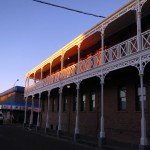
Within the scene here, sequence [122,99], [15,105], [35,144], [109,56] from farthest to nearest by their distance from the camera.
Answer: [15,105] < [122,99] < [109,56] < [35,144]

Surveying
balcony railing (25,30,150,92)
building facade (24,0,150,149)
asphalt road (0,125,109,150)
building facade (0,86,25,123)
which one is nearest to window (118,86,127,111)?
building facade (24,0,150,149)

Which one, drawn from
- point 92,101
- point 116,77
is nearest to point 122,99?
point 116,77

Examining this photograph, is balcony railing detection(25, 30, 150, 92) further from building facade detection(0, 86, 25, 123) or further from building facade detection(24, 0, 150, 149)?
building facade detection(0, 86, 25, 123)

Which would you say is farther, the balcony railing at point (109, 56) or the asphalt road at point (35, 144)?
the balcony railing at point (109, 56)

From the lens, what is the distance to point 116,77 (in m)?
18.6

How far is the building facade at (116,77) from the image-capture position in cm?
1407

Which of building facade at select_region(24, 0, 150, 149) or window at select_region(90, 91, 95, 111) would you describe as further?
window at select_region(90, 91, 95, 111)

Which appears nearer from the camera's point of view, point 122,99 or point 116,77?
point 122,99

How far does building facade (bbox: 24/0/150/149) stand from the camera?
1407 cm

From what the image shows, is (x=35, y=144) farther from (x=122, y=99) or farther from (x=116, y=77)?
(x=116, y=77)

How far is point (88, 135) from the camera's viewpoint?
70.8 ft

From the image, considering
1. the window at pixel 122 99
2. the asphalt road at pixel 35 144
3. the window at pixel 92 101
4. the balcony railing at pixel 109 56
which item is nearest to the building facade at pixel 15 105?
the balcony railing at pixel 109 56

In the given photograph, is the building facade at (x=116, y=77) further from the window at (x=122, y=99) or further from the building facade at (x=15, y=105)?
the building facade at (x=15, y=105)

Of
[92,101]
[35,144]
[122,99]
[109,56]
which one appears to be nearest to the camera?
[35,144]
